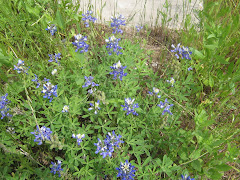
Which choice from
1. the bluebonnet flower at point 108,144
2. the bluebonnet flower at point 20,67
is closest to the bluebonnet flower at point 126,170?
the bluebonnet flower at point 108,144

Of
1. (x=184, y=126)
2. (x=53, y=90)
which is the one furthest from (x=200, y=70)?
(x=53, y=90)

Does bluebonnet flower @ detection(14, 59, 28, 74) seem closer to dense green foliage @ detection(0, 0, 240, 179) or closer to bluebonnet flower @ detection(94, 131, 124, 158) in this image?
dense green foliage @ detection(0, 0, 240, 179)

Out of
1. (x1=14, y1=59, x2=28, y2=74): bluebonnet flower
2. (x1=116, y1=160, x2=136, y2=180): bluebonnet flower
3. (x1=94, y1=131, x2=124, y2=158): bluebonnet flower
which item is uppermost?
(x1=14, y1=59, x2=28, y2=74): bluebonnet flower

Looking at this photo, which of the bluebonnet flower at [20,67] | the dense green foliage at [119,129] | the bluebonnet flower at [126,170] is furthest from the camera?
A: the bluebonnet flower at [20,67]

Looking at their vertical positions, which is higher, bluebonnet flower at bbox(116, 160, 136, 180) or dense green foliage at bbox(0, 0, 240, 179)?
dense green foliage at bbox(0, 0, 240, 179)

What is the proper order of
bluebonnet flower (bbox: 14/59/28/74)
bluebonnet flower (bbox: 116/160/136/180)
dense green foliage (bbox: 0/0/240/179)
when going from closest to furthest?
bluebonnet flower (bbox: 116/160/136/180)
dense green foliage (bbox: 0/0/240/179)
bluebonnet flower (bbox: 14/59/28/74)

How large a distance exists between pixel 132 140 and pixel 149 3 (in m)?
2.76

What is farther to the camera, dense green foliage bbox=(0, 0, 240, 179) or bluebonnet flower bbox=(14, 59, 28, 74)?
bluebonnet flower bbox=(14, 59, 28, 74)

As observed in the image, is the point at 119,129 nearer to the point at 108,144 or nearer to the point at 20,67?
the point at 108,144

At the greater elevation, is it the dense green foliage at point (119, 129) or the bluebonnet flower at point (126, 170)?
the dense green foliage at point (119, 129)

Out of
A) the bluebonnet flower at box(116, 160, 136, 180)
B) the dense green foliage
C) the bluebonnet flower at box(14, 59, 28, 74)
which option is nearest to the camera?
the bluebonnet flower at box(116, 160, 136, 180)

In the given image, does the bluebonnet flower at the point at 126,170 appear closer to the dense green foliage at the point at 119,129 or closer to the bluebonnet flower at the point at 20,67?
the dense green foliage at the point at 119,129

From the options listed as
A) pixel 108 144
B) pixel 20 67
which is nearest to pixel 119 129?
pixel 108 144

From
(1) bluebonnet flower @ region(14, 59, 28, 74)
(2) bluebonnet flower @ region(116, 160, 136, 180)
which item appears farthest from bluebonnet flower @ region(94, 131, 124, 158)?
(1) bluebonnet flower @ region(14, 59, 28, 74)
